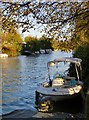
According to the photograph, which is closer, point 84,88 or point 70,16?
point 70,16

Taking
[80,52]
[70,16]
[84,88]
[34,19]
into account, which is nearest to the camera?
[34,19]

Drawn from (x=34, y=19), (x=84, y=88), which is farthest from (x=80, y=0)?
(x=84, y=88)

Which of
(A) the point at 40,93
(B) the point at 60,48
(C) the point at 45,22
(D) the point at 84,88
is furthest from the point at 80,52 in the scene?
(C) the point at 45,22

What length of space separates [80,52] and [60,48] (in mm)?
12451

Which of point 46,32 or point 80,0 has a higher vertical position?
point 80,0

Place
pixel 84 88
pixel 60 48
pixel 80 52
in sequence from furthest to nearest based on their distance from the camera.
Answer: pixel 80 52, pixel 84 88, pixel 60 48

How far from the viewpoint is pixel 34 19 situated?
6.04m

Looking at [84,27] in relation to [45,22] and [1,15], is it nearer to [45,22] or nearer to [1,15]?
[45,22]

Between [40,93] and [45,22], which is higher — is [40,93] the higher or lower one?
the lower one

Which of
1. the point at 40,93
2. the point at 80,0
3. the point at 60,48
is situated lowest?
the point at 40,93

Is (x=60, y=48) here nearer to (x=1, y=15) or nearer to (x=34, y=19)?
(x=34, y=19)

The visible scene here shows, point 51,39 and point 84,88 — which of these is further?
point 84,88

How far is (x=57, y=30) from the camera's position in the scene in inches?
261

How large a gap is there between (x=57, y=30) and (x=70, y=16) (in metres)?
0.43
